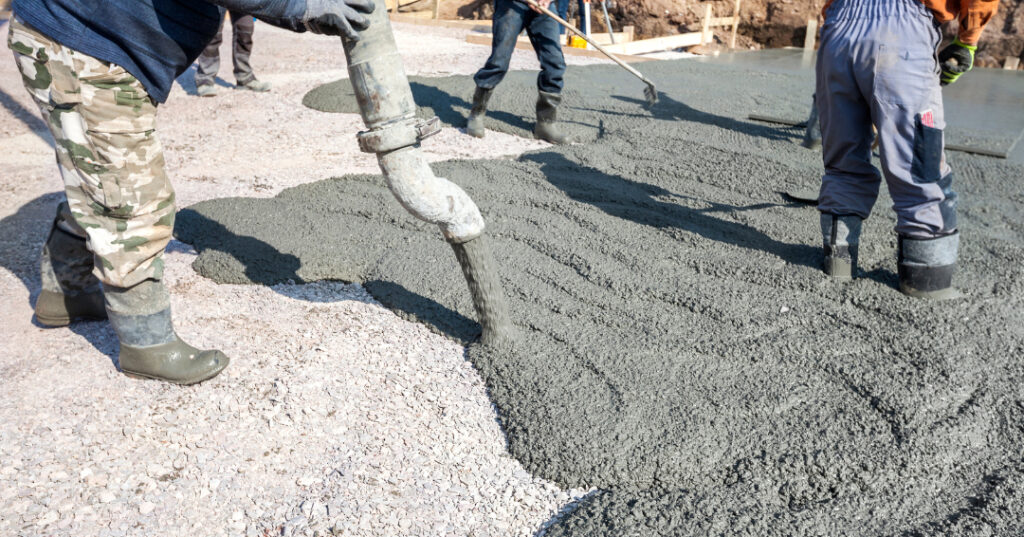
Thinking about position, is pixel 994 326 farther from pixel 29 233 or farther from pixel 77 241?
pixel 29 233

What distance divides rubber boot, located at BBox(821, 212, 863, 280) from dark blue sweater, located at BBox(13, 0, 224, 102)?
2280mm

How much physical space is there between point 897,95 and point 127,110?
8.07ft

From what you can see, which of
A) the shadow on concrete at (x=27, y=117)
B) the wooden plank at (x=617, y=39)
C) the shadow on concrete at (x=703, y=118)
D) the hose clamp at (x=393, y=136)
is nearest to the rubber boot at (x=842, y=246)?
the hose clamp at (x=393, y=136)

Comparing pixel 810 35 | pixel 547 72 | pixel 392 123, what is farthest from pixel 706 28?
→ pixel 392 123

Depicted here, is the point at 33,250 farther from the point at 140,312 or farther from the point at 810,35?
the point at 810,35

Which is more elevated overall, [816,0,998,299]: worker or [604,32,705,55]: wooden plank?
[816,0,998,299]: worker

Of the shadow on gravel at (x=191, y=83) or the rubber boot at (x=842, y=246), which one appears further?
the shadow on gravel at (x=191, y=83)

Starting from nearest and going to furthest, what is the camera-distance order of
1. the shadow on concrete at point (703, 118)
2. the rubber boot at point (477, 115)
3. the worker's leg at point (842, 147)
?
the worker's leg at point (842, 147), the rubber boot at point (477, 115), the shadow on concrete at point (703, 118)

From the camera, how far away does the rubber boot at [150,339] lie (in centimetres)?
203

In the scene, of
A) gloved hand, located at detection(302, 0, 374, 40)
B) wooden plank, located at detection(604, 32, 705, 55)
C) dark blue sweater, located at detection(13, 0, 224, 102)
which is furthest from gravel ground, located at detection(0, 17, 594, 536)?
wooden plank, located at detection(604, 32, 705, 55)

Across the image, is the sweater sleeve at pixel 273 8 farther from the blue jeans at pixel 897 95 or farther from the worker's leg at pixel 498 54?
the worker's leg at pixel 498 54

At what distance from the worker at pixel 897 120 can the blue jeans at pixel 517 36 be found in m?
2.15

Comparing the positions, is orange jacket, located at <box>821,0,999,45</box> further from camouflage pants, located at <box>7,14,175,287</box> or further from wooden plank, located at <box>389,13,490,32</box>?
wooden plank, located at <box>389,13,490,32</box>

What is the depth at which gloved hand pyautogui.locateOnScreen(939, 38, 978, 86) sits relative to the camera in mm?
2972
